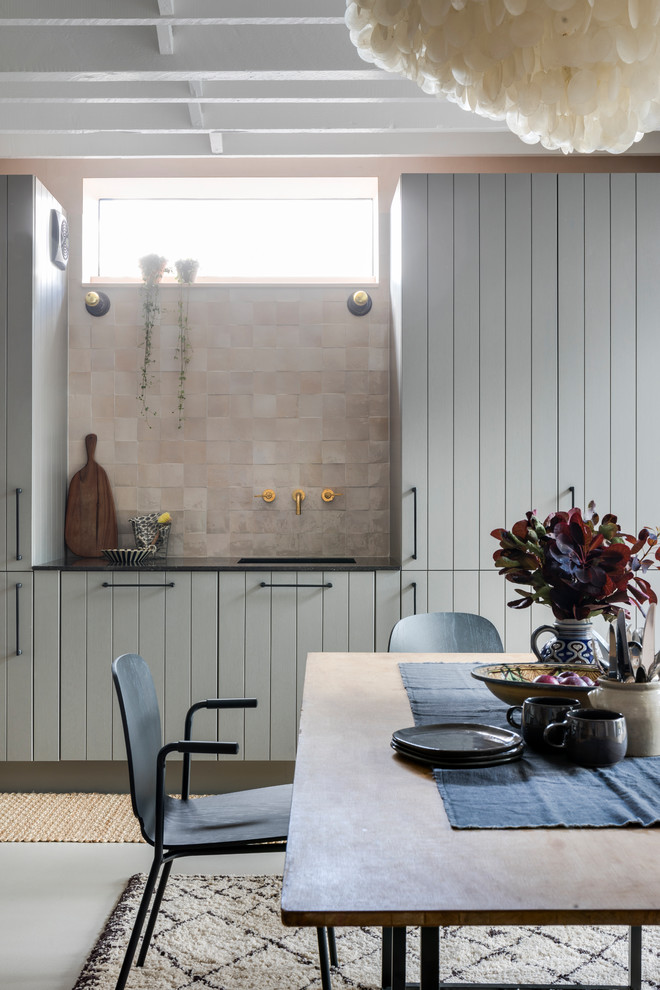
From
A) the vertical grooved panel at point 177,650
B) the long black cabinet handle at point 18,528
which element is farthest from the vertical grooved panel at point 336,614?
the long black cabinet handle at point 18,528

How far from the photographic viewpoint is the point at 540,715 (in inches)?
A: 61.1

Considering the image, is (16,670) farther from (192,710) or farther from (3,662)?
(192,710)

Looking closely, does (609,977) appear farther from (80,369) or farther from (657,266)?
(80,369)

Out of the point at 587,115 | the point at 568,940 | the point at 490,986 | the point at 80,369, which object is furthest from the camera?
the point at 80,369

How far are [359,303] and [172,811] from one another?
2.83m

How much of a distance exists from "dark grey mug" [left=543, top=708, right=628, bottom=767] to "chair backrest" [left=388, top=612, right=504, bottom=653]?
1.41 metres

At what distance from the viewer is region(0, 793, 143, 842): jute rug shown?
324 cm

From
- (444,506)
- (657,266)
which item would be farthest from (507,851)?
(657,266)

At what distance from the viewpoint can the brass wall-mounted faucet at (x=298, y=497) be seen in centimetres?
434

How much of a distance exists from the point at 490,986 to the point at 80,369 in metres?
3.36

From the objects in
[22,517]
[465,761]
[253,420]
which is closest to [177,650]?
[22,517]

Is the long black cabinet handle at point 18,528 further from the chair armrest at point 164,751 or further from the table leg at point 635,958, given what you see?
the table leg at point 635,958

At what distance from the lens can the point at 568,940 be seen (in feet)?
7.83

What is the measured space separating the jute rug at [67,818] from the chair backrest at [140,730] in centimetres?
121
